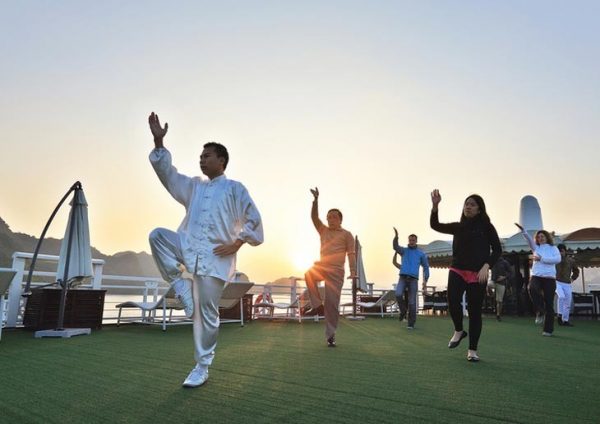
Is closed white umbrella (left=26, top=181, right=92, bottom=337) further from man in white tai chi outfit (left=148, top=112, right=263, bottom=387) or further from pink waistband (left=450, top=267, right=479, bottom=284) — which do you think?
pink waistband (left=450, top=267, right=479, bottom=284)

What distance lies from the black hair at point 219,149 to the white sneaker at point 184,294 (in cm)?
94

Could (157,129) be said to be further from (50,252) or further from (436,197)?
(50,252)

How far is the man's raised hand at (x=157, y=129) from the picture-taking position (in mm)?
3176

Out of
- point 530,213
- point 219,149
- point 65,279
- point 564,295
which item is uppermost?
point 530,213

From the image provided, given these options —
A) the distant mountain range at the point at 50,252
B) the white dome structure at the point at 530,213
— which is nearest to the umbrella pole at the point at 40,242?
the white dome structure at the point at 530,213

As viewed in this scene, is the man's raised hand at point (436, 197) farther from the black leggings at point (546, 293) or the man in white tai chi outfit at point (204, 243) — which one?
the black leggings at point (546, 293)

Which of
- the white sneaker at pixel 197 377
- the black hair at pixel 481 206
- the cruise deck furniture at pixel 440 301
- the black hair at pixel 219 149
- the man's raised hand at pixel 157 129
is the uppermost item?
the man's raised hand at pixel 157 129

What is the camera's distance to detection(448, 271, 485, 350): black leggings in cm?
443

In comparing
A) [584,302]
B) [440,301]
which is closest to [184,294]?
[440,301]

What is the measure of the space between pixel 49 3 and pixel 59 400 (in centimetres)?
808

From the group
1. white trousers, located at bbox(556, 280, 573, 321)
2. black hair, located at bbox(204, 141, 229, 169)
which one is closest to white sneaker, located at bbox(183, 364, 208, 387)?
black hair, located at bbox(204, 141, 229, 169)

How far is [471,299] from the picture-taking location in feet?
14.7

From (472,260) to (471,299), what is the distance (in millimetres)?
403

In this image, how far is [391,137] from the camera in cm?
1129
